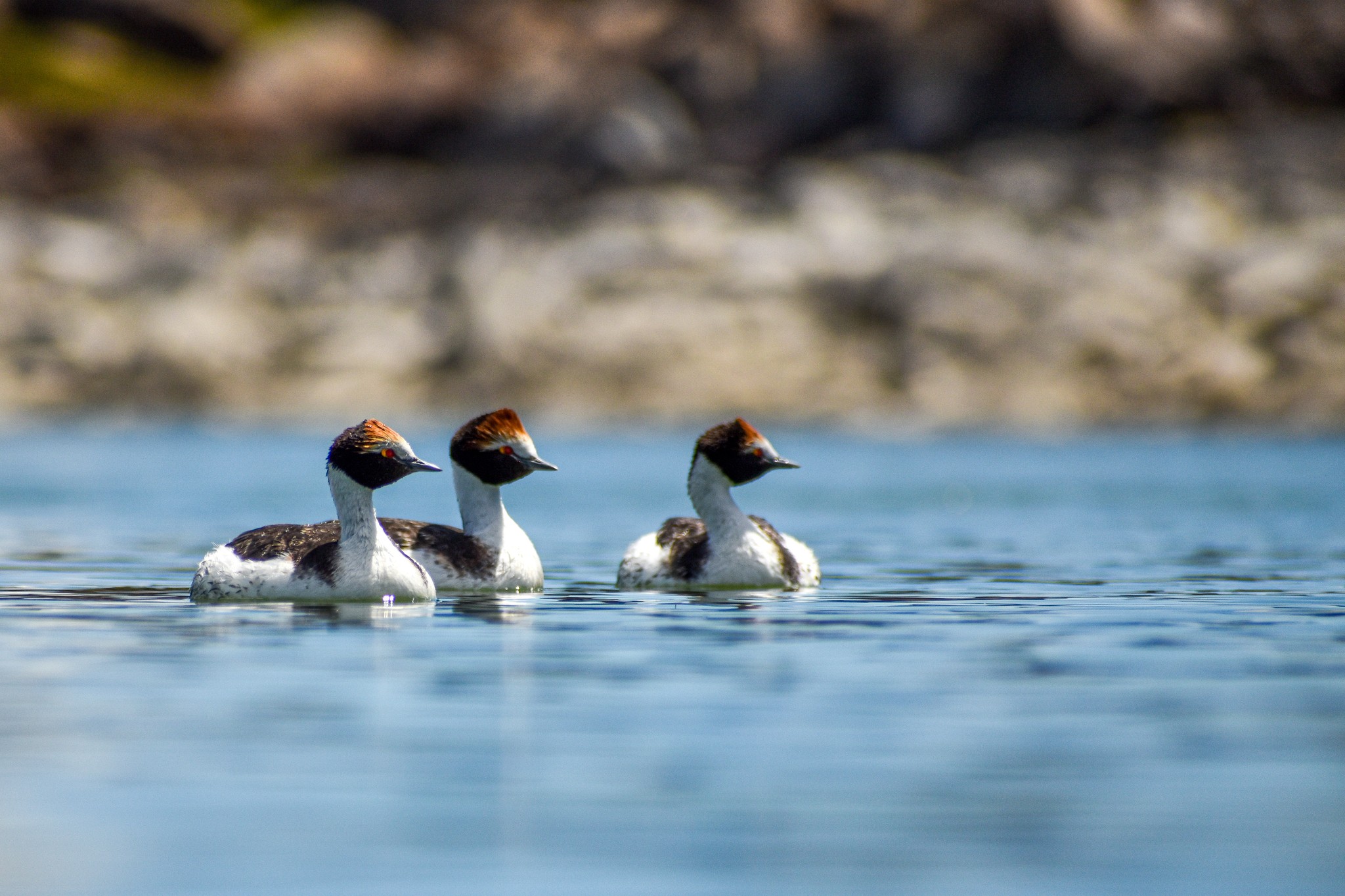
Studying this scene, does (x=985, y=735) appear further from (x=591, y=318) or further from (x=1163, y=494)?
(x=591, y=318)

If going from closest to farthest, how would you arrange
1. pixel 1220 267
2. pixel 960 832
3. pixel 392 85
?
pixel 960 832
pixel 1220 267
pixel 392 85

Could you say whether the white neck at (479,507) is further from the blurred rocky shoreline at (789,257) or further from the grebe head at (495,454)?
the blurred rocky shoreline at (789,257)

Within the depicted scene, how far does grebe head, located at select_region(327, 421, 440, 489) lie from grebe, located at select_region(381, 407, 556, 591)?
1.07 metres

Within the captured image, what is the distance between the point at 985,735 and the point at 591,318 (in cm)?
6193

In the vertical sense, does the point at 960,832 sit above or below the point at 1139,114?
below

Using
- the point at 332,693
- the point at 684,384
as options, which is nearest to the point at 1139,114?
the point at 684,384

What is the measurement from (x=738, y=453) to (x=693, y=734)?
29.0 ft

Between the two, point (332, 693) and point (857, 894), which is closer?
point (857, 894)

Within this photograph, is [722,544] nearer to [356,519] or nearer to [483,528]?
[483,528]

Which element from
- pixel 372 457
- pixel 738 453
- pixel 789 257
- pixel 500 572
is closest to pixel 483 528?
pixel 500 572

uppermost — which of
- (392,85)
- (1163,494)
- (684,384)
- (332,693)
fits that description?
(392,85)

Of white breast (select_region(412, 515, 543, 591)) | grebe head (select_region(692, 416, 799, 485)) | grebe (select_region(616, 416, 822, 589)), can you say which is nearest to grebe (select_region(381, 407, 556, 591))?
white breast (select_region(412, 515, 543, 591))

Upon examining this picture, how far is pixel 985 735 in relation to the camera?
11281 mm

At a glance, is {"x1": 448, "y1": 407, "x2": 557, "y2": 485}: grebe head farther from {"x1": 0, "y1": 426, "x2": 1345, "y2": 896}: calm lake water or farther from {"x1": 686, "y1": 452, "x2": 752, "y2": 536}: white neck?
{"x1": 686, "y1": 452, "x2": 752, "y2": 536}: white neck
